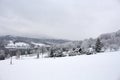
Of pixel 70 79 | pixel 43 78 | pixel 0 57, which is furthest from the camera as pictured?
pixel 0 57

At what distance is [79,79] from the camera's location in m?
5.79

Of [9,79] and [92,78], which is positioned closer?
[92,78]

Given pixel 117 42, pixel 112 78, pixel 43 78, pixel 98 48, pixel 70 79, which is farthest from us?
pixel 117 42

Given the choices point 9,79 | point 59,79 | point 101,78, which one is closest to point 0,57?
point 9,79

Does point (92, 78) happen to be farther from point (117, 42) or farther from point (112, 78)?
point (117, 42)

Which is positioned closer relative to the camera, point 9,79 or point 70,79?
point 70,79

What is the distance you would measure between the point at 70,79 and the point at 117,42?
4099 cm

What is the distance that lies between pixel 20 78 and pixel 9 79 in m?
0.67

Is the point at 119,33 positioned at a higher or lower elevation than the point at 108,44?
higher

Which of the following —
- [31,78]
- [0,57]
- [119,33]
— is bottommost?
[0,57]

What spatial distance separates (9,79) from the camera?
21.9 ft

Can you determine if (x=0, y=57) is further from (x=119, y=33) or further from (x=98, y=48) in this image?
(x=119, y=33)

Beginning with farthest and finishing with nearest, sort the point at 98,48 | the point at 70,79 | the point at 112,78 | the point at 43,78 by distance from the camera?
the point at 98,48
the point at 43,78
the point at 70,79
the point at 112,78

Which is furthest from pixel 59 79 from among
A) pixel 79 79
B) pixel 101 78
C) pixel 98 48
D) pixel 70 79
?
pixel 98 48
